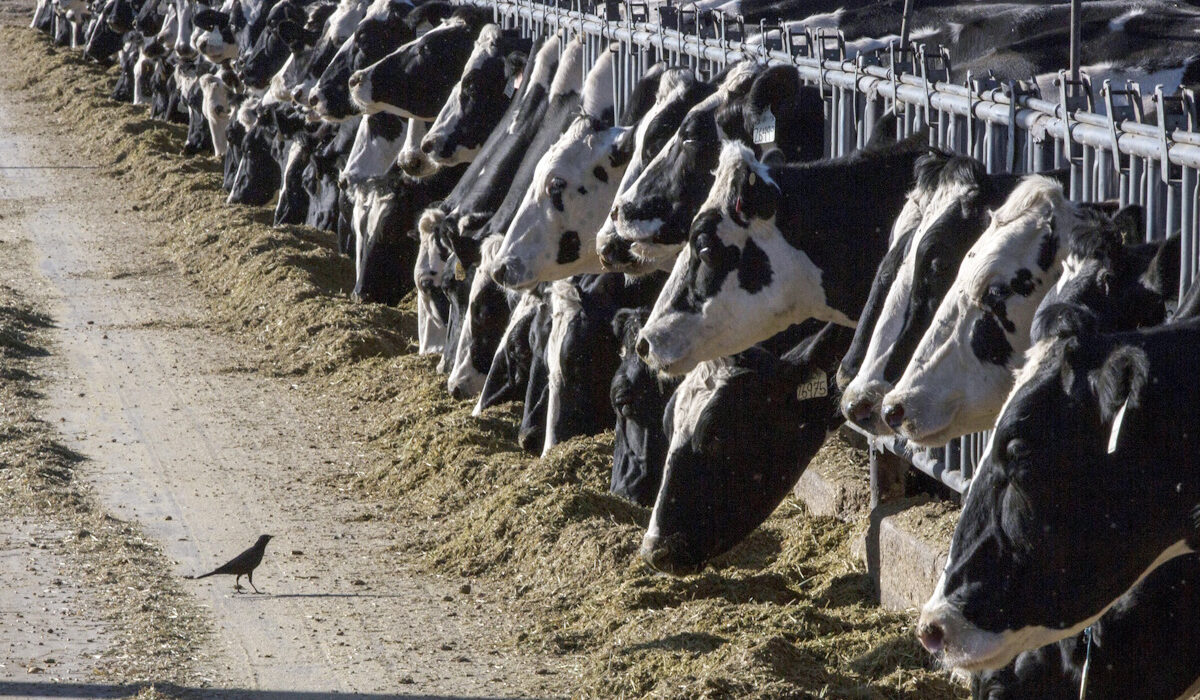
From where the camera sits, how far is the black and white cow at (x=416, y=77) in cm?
1042

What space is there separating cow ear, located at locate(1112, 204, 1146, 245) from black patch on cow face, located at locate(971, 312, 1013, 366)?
0.35 metres

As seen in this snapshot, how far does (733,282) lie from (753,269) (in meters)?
0.07

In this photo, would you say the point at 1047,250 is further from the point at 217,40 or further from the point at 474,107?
the point at 217,40

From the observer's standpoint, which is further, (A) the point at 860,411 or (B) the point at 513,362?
(B) the point at 513,362

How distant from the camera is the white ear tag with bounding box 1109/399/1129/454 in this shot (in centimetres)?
302

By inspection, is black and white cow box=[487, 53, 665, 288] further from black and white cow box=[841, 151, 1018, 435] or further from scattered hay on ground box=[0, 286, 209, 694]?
black and white cow box=[841, 151, 1018, 435]

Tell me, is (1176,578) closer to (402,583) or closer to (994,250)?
(994,250)

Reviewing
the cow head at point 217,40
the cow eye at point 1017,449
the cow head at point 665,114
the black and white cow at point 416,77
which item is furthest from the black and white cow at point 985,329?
the cow head at point 217,40

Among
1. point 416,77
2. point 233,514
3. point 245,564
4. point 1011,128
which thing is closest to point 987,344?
point 1011,128

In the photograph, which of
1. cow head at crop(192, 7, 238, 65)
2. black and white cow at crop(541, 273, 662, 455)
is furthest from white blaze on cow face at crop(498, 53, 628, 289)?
cow head at crop(192, 7, 238, 65)

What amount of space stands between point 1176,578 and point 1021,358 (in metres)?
0.61

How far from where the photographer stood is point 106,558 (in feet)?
22.1

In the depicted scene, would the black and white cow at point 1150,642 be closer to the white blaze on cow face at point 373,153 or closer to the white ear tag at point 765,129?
the white ear tag at point 765,129

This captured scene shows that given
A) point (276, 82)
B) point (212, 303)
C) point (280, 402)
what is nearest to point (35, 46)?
point (276, 82)
